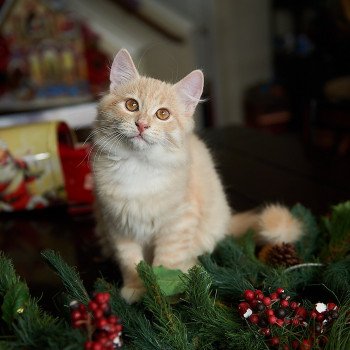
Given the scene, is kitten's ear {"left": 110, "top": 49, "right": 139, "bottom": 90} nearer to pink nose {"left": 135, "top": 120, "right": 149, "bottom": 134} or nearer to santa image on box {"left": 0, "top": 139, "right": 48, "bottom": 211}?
pink nose {"left": 135, "top": 120, "right": 149, "bottom": 134}

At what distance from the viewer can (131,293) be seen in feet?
2.49

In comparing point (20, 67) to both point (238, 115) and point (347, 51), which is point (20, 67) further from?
point (347, 51)

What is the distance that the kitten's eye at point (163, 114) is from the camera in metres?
0.83

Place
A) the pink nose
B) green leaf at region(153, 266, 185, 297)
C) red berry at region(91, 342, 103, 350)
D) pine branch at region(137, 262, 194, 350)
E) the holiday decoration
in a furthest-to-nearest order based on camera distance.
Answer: the holiday decoration < the pink nose < green leaf at region(153, 266, 185, 297) < pine branch at region(137, 262, 194, 350) < red berry at region(91, 342, 103, 350)

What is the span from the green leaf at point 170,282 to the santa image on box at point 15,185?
0.63 metres

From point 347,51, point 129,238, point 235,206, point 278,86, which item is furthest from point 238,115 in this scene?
point 129,238

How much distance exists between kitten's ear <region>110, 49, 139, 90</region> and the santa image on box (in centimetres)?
45

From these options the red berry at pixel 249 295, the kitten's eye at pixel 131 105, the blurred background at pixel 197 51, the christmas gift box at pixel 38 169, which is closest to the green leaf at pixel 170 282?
the red berry at pixel 249 295

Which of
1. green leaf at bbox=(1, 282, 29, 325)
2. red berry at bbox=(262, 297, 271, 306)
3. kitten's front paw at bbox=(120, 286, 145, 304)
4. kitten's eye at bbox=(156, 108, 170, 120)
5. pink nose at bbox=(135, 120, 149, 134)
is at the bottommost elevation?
kitten's front paw at bbox=(120, 286, 145, 304)

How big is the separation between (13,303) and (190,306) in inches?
9.8

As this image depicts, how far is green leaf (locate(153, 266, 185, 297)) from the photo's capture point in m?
0.68

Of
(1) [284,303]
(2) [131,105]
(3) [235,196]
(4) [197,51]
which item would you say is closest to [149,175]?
(2) [131,105]

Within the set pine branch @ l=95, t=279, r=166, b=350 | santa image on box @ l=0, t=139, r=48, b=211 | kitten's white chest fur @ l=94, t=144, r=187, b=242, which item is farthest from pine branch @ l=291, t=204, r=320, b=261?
santa image on box @ l=0, t=139, r=48, b=211

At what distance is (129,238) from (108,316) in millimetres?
386
